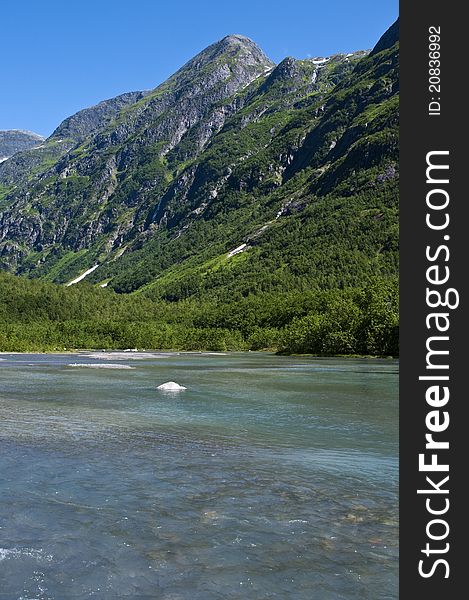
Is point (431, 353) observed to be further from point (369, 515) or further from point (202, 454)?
point (202, 454)

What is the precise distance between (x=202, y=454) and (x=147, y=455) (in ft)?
8.80

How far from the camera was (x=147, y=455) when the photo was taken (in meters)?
29.7

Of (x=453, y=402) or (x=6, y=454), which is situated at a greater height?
(x=453, y=402)

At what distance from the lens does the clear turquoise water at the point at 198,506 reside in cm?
1459

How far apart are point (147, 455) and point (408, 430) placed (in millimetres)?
22138

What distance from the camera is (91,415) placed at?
44531mm

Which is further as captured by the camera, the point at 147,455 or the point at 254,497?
the point at 147,455

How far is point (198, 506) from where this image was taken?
817 inches

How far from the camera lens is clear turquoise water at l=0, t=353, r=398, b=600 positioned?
47.9 feet

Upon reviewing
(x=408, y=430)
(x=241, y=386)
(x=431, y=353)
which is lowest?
(x=241, y=386)

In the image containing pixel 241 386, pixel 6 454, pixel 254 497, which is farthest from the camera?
pixel 241 386

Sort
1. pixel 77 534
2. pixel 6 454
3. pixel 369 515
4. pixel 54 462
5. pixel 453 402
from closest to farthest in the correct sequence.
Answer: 1. pixel 453 402
2. pixel 77 534
3. pixel 369 515
4. pixel 54 462
5. pixel 6 454

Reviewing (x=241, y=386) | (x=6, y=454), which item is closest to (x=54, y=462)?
(x=6, y=454)

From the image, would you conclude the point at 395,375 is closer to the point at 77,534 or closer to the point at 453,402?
the point at 77,534
